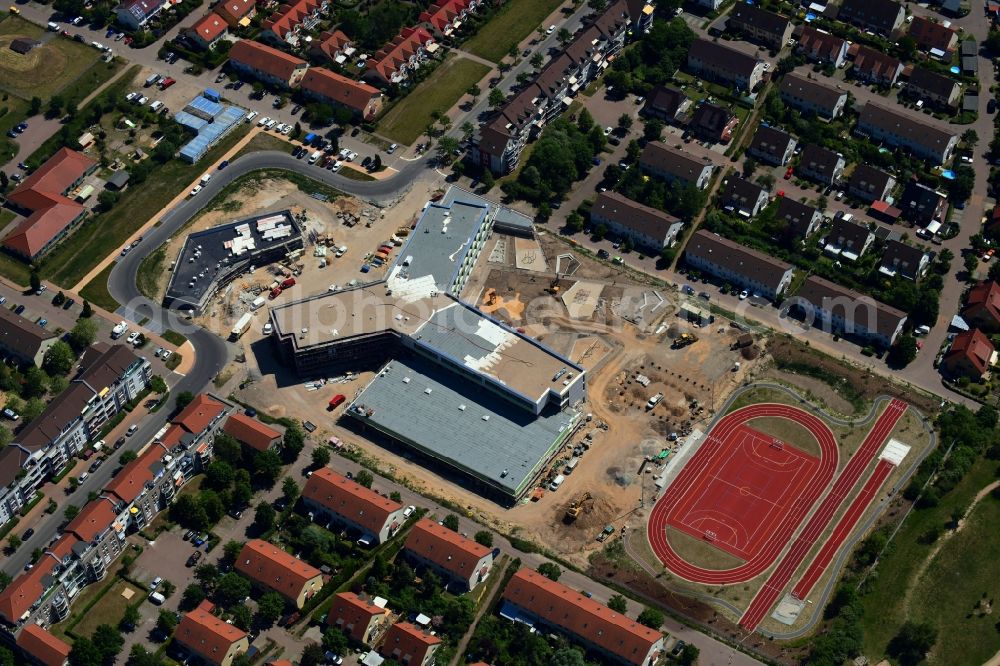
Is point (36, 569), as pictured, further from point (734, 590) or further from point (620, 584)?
point (734, 590)

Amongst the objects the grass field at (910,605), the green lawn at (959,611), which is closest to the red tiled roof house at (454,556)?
the grass field at (910,605)

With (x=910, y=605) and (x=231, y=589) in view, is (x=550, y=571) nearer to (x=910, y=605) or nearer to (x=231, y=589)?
(x=231, y=589)

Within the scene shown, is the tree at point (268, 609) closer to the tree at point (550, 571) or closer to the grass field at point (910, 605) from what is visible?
the tree at point (550, 571)

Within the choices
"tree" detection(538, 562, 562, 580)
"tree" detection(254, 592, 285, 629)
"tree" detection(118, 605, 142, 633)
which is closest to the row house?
"tree" detection(538, 562, 562, 580)

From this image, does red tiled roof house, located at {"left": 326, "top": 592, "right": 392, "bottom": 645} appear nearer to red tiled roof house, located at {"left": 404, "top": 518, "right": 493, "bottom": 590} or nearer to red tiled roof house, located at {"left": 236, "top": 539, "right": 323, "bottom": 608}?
red tiled roof house, located at {"left": 236, "top": 539, "right": 323, "bottom": 608}

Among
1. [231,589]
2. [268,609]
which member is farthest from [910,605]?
[231,589]
